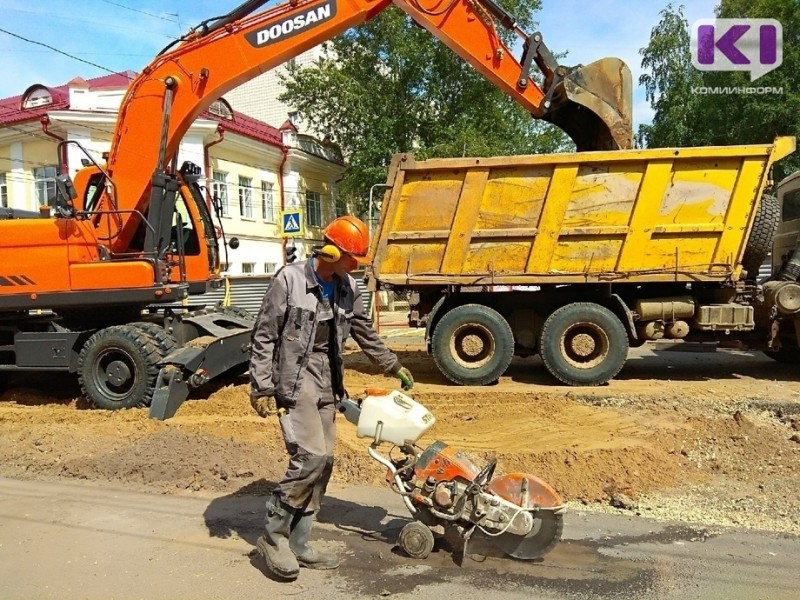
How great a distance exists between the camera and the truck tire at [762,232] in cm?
805

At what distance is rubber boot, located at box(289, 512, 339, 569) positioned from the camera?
370 centimetres

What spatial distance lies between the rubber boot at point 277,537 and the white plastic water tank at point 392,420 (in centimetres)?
61

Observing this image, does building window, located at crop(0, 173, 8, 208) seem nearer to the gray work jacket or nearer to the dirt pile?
the dirt pile

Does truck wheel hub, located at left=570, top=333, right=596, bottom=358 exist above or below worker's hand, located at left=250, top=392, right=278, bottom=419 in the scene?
below

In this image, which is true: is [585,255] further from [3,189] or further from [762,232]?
[3,189]

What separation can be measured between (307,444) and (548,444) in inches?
115

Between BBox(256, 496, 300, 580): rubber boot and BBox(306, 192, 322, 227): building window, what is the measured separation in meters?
25.4

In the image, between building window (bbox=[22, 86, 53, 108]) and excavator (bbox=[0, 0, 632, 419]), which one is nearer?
excavator (bbox=[0, 0, 632, 419])

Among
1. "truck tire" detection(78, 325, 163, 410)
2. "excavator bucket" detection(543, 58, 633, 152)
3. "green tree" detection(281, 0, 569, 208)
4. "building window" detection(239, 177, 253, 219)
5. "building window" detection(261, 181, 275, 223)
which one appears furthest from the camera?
"green tree" detection(281, 0, 569, 208)

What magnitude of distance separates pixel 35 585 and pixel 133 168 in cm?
519

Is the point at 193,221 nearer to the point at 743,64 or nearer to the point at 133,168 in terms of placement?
the point at 133,168

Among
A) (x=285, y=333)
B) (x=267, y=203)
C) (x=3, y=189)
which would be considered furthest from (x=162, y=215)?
(x=267, y=203)

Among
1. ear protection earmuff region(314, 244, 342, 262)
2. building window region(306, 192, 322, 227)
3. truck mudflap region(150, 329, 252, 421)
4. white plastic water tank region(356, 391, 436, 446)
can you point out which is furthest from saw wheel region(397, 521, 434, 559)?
building window region(306, 192, 322, 227)

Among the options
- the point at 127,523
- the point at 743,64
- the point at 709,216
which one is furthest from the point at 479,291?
the point at 743,64
